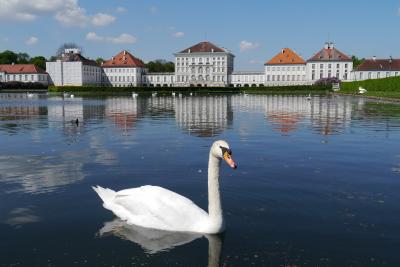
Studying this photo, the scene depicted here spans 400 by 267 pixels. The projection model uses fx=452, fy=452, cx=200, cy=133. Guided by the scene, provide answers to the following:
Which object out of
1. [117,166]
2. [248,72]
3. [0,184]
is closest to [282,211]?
[117,166]

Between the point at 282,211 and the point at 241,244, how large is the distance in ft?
5.74

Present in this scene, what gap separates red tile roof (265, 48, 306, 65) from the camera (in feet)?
531

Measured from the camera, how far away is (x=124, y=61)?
580 ft

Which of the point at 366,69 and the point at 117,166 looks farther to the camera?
the point at 366,69

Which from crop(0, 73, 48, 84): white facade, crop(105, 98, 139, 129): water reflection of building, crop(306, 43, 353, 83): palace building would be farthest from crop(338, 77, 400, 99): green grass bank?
crop(0, 73, 48, 84): white facade

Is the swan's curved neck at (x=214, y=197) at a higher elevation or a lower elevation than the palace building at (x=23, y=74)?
lower

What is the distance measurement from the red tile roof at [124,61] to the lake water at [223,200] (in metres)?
161

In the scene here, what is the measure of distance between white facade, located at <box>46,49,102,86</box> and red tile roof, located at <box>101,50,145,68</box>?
213 inches

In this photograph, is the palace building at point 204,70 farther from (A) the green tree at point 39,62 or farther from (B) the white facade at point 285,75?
(A) the green tree at point 39,62

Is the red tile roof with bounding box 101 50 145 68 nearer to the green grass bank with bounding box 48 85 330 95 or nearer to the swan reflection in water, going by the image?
the green grass bank with bounding box 48 85 330 95

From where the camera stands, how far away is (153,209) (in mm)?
6629

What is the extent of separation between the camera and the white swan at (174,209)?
6.38 m

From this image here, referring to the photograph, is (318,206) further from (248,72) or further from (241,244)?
(248,72)

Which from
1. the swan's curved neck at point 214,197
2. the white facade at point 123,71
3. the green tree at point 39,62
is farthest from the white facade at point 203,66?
the swan's curved neck at point 214,197
